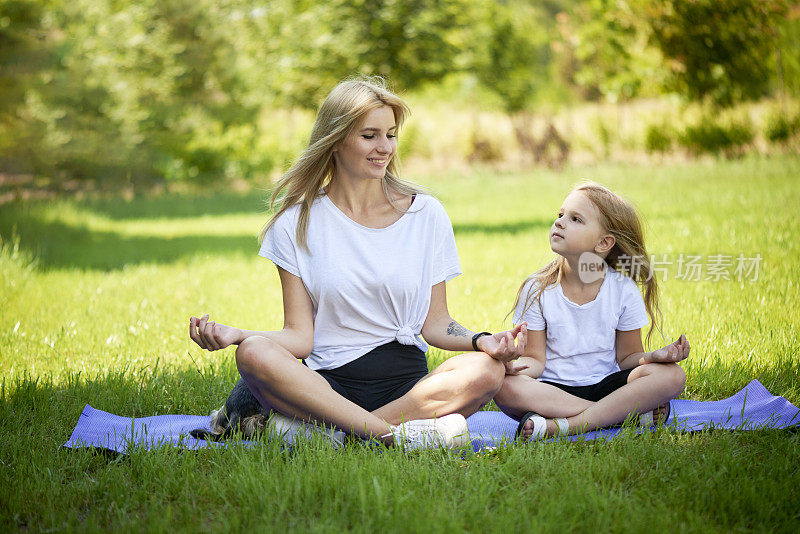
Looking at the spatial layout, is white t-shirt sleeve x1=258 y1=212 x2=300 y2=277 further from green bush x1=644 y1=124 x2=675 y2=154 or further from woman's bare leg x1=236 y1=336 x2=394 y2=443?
green bush x1=644 y1=124 x2=675 y2=154

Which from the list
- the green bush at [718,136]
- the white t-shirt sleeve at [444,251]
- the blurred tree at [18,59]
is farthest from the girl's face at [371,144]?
the green bush at [718,136]

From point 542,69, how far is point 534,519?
3080cm

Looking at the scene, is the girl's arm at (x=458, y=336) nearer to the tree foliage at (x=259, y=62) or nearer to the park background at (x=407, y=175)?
the park background at (x=407, y=175)

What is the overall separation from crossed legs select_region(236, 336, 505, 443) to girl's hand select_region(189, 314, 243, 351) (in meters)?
0.09

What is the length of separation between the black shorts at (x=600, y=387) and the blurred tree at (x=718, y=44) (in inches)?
725

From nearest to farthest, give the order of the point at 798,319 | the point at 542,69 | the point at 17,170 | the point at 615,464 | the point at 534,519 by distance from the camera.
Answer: the point at 534,519, the point at 615,464, the point at 798,319, the point at 17,170, the point at 542,69

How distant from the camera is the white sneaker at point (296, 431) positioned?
3.47 metres

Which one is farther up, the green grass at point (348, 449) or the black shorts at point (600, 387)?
the black shorts at point (600, 387)

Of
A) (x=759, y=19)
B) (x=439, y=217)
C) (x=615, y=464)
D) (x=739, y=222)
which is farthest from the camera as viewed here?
(x=759, y=19)

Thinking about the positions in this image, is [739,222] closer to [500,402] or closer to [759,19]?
[500,402]

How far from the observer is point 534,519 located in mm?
2705

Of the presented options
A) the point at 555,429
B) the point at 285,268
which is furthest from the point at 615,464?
the point at 285,268

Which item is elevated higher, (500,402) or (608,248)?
(608,248)

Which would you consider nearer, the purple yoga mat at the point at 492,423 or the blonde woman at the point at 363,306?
the blonde woman at the point at 363,306
